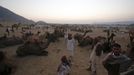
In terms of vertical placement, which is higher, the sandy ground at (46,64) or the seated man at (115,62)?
the seated man at (115,62)

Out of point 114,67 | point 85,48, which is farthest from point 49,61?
point 114,67

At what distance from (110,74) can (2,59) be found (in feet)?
30.5

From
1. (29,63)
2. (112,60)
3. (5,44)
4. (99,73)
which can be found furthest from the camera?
(5,44)

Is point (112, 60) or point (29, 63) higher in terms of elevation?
point (112, 60)

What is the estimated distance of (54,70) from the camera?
12742 millimetres

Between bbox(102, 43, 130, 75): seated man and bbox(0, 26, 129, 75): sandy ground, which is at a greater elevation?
bbox(102, 43, 130, 75): seated man

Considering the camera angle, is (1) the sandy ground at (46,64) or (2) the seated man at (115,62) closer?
(2) the seated man at (115,62)

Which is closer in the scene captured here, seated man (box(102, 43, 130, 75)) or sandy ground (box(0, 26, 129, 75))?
seated man (box(102, 43, 130, 75))

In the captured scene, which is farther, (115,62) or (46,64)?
(46,64)

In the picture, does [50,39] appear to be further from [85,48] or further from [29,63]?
[29,63]

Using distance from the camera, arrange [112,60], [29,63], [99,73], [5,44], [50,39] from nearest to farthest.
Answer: [112,60] → [99,73] → [29,63] → [5,44] → [50,39]

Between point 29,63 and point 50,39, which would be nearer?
point 29,63

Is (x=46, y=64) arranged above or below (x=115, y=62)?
below

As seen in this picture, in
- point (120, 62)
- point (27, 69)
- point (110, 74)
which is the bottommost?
point (27, 69)
